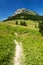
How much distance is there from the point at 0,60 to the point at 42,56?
7.76m

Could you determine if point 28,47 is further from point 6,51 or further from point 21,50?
point 6,51

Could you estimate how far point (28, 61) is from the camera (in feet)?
89.3

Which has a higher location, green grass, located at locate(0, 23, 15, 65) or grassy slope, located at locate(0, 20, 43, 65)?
green grass, located at locate(0, 23, 15, 65)

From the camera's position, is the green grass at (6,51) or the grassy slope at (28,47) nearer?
the green grass at (6,51)

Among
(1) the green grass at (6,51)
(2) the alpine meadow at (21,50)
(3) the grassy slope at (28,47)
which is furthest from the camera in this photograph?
(3) the grassy slope at (28,47)

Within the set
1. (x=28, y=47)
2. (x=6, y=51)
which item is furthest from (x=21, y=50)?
(x=6, y=51)

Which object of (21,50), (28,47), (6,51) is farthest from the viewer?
(28,47)

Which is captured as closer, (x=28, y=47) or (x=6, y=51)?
(x=6, y=51)

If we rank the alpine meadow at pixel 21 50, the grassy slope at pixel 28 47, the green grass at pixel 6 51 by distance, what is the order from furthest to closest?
the grassy slope at pixel 28 47
the alpine meadow at pixel 21 50
the green grass at pixel 6 51

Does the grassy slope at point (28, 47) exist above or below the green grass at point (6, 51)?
below

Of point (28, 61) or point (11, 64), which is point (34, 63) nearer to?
point (28, 61)

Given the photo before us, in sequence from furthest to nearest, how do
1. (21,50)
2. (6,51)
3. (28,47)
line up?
(28,47)
(21,50)
(6,51)

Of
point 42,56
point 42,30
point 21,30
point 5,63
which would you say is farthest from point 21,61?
point 21,30

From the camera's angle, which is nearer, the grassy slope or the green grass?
the green grass
